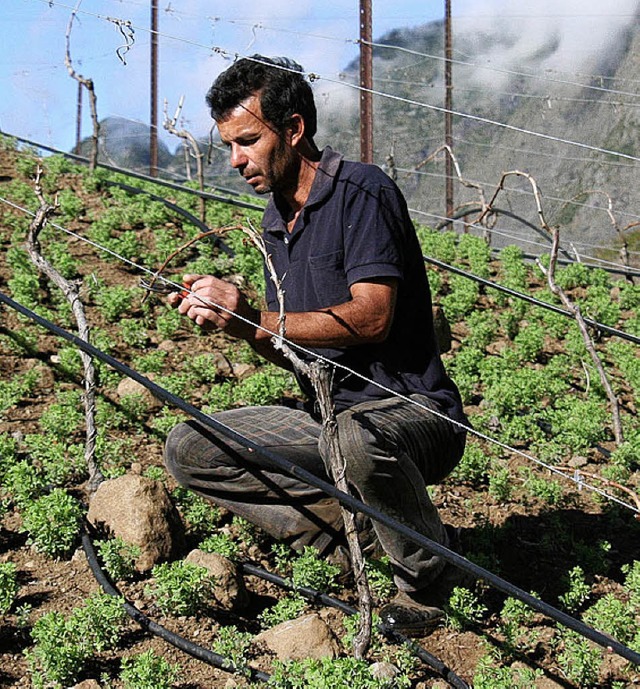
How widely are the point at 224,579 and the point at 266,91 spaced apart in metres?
1.74

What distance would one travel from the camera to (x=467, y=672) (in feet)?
10.2

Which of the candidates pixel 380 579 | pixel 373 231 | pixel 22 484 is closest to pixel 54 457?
pixel 22 484

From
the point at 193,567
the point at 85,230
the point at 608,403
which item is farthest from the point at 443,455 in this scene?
the point at 85,230

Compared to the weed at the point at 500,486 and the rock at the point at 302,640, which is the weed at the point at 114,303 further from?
the rock at the point at 302,640

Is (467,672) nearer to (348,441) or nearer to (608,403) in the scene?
(348,441)

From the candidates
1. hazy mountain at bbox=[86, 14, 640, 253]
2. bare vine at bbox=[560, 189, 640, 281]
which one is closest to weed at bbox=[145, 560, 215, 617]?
bare vine at bbox=[560, 189, 640, 281]

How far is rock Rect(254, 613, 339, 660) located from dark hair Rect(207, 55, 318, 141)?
1.71 meters

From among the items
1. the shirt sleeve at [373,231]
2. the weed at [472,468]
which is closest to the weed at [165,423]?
the weed at [472,468]

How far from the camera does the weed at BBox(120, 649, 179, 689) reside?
9.11 feet

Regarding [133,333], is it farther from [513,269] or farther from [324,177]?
[513,269]

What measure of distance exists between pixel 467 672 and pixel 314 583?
0.65 m

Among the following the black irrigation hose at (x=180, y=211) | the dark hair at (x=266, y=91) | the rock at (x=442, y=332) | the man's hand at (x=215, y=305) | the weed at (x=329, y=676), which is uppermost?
the dark hair at (x=266, y=91)

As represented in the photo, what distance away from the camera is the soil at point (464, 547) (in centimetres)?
310

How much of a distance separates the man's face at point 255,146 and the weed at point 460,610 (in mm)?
1560
